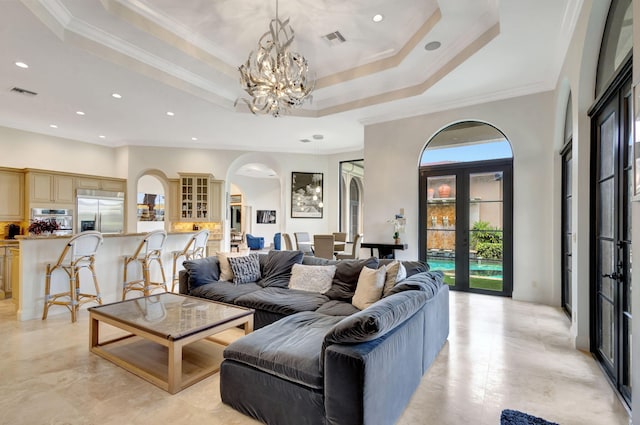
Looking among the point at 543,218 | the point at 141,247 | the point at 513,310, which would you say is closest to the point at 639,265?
the point at 513,310

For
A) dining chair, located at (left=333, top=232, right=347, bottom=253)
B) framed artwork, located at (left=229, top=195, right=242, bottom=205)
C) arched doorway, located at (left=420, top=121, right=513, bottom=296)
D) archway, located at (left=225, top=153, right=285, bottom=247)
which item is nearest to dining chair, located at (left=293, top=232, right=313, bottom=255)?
dining chair, located at (left=333, top=232, right=347, bottom=253)

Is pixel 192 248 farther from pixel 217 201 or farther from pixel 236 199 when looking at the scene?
pixel 236 199

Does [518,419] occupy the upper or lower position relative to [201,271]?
lower

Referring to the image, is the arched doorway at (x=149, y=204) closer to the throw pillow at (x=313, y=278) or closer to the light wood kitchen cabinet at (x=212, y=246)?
the light wood kitchen cabinet at (x=212, y=246)

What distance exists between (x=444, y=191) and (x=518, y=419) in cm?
422

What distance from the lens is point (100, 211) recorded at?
755cm

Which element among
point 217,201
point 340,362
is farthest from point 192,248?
point 340,362

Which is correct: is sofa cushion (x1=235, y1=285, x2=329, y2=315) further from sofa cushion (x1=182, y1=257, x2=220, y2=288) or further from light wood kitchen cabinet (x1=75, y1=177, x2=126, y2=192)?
light wood kitchen cabinet (x1=75, y1=177, x2=126, y2=192)

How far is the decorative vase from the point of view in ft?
18.8

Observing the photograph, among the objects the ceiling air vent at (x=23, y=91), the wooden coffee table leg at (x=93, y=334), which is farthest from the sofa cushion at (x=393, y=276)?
the ceiling air vent at (x=23, y=91)

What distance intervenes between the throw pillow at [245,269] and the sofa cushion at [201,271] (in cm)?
25

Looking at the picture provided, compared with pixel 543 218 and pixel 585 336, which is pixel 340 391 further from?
pixel 543 218

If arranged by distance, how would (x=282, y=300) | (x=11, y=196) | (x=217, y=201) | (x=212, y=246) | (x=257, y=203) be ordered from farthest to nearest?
(x=257, y=203) → (x=217, y=201) → (x=212, y=246) → (x=11, y=196) → (x=282, y=300)

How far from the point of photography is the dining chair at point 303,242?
7.62 meters
